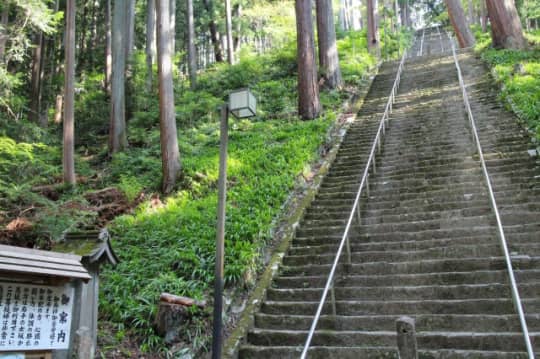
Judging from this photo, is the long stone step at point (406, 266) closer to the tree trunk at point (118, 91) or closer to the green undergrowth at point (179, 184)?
the green undergrowth at point (179, 184)

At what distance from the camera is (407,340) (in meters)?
3.68

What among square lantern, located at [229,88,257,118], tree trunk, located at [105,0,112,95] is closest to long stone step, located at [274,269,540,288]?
square lantern, located at [229,88,257,118]

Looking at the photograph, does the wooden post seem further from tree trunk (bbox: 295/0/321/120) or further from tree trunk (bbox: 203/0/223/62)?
tree trunk (bbox: 203/0/223/62)

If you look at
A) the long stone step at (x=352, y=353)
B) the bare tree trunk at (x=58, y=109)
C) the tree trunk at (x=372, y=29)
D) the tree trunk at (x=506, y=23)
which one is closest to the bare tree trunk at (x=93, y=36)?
the bare tree trunk at (x=58, y=109)

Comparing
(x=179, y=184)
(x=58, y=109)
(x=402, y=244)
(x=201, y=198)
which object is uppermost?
(x=58, y=109)

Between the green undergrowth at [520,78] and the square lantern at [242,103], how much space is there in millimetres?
6925

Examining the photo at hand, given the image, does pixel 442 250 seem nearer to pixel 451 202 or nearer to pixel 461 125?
pixel 451 202

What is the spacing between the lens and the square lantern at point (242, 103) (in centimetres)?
550

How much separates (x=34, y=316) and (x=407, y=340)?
142 inches

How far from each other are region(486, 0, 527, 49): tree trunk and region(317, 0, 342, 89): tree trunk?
6.38m

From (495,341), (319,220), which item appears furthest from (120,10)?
(495,341)

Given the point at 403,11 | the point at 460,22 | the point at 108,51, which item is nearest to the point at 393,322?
the point at 108,51

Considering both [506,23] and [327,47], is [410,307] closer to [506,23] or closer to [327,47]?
[327,47]

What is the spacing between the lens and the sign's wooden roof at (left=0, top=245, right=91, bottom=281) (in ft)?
13.1
